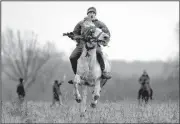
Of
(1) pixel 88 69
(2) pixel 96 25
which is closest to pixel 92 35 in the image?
(2) pixel 96 25

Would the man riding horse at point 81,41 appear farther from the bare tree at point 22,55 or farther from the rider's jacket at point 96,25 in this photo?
the bare tree at point 22,55

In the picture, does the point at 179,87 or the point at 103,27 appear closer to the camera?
the point at 103,27

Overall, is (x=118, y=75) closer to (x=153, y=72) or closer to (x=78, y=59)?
(x=153, y=72)

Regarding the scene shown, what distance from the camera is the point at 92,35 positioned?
33.6ft

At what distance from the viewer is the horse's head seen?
33.4 ft

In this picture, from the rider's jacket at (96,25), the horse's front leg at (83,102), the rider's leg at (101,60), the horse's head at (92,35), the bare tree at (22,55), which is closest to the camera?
the horse's front leg at (83,102)

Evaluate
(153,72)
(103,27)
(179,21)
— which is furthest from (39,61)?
(103,27)

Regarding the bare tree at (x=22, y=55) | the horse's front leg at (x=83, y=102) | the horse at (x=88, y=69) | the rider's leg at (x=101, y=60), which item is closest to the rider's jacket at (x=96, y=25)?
the horse at (x=88, y=69)

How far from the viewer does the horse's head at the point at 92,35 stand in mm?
10180

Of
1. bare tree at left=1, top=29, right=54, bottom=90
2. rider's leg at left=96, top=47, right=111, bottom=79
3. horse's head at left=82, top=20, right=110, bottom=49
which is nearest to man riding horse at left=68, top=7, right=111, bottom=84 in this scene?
rider's leg at left=96, top=47, right=111, bottom=79

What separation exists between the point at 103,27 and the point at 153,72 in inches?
1559

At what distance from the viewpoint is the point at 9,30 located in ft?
143

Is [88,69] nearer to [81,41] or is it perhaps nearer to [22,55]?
[81,41]

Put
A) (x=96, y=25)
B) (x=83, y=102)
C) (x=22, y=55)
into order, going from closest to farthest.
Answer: (x=83, y=102) → (x=96, y=25) → (x=22, y=55)
